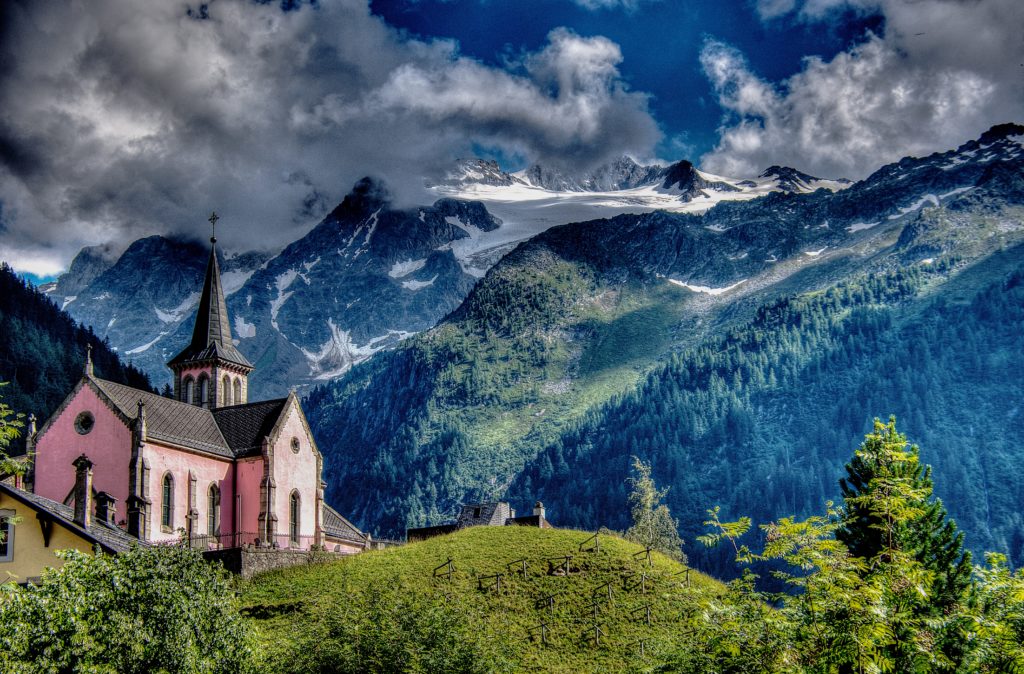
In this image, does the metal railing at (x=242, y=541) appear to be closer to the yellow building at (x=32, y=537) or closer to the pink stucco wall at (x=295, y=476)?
the pink stucco wall at (x=295, y=476)

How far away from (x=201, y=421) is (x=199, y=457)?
16.3 feet

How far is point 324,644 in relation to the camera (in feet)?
140

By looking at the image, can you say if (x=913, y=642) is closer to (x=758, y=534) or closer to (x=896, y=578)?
(x=896, y=578)

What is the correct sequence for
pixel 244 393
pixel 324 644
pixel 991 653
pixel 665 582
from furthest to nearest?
pixel 244 393 → pixel 665 582 → pixel 324 644 → pixel 991 653

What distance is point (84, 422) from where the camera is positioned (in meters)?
71.9

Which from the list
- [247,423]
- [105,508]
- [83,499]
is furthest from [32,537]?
[247,423]

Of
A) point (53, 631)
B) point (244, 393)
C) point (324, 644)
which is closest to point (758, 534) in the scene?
point (244, 393)

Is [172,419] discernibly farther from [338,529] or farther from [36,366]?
[36,366]

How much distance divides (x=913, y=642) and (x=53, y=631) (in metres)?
21.4

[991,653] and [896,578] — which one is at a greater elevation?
[896,578]

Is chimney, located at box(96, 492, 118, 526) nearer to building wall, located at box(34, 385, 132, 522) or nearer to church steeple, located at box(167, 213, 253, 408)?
building wall, located at box(34, 385, 132, 522)

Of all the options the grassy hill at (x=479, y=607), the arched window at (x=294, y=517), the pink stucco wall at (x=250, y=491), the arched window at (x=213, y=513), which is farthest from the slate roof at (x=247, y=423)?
the grassy hill at (x=479, y=607)

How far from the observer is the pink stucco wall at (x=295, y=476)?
80.2 metres

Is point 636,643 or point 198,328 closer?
point 636,643
